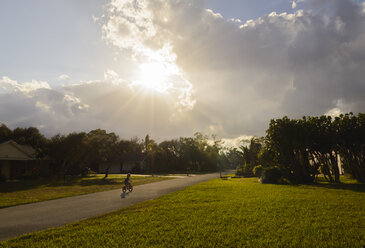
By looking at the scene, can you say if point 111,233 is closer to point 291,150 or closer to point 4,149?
point 291,150

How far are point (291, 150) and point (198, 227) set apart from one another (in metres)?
19.0

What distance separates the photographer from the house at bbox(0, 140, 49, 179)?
34219 mm

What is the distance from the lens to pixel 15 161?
3662 centimetres

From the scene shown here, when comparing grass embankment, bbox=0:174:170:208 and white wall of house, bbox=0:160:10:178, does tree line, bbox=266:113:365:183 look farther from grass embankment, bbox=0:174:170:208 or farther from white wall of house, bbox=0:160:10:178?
white wall of house, bbox=0:160:10:178

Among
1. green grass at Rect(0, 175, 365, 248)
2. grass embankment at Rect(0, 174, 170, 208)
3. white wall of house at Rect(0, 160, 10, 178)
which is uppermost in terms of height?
white wall of house at Rect(0, 160, 10, 178)

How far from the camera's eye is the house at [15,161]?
34219mm

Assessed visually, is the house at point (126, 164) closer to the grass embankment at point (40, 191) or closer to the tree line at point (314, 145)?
the grass embankment at point (40, 191)

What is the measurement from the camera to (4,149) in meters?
34.2

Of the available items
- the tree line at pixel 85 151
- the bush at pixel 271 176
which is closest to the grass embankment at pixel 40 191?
the tree line at pixel 85 151

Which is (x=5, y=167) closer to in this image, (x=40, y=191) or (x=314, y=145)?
(x=40, y=191)

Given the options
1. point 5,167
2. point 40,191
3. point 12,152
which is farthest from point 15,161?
point 40,191

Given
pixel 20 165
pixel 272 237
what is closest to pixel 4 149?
pixel 20 165

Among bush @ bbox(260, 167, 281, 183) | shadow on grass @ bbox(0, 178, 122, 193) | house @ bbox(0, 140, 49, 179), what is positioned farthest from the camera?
house @ bbox(0, 140, 49, 179)

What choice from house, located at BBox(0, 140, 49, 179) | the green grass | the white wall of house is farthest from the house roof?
the green grass
